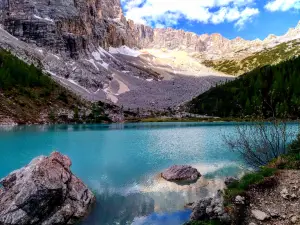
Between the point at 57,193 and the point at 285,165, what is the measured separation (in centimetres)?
1649

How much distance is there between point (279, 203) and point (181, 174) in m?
18.8

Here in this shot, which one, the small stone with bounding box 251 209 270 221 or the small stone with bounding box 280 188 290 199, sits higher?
the small stone with bounding box 280 188 290 199

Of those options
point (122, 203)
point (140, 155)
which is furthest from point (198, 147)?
point (122, 203)

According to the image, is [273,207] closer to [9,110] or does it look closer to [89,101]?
[9,110]

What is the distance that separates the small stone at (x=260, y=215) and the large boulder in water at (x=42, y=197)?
42.8ft

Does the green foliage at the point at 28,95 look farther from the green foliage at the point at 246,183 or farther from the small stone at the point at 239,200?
the small stone at the point at 239,200

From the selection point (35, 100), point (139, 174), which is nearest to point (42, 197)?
point (139, 174)

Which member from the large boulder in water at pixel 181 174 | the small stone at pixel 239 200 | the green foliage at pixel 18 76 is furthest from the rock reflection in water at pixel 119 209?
the green foliage at pixel 18 76

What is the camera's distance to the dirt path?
49.1 feet

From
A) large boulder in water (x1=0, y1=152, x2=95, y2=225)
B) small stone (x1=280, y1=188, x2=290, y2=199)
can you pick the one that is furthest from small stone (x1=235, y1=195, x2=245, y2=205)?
large boulder in water (x1=0, y1=152, x2=95, y2=225)

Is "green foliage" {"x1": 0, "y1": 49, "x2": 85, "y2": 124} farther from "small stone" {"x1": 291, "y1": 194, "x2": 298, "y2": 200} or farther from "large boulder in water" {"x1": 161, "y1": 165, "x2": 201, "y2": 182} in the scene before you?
"small stone" {"x1": 291, "y1": 194, "x2": 298, "y2": 200}

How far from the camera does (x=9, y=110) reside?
134875mm

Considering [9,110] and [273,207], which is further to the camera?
[9,110]

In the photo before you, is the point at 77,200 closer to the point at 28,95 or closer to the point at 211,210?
the point at 211,210
